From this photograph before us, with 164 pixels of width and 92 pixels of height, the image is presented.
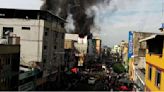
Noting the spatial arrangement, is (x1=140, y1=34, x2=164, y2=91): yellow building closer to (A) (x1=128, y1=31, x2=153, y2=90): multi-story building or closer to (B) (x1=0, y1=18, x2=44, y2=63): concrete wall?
(B) (x1=0, y1=18, x2=44, y2=63): concrete wall

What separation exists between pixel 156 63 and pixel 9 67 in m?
14.3

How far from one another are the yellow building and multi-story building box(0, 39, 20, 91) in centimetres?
1159

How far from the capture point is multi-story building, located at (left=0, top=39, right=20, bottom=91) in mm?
32000

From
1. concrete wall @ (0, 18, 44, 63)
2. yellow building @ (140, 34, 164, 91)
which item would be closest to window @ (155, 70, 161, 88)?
yellow building @ (140, 34, 164, 91)

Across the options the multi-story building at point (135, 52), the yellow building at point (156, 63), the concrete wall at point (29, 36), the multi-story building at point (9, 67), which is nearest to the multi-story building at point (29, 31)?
the concrete wall at point (29, 36)

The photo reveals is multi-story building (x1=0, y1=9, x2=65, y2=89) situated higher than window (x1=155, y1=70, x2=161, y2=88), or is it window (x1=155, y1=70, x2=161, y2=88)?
multi-story building (x1=0, y1=9, x2=65, y2=89)

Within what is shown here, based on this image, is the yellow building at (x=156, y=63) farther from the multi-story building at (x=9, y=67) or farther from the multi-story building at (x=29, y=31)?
the multi-story building at (x=29, y=31)

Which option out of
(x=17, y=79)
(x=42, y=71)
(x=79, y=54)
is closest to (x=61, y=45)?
(x=42, y=71)

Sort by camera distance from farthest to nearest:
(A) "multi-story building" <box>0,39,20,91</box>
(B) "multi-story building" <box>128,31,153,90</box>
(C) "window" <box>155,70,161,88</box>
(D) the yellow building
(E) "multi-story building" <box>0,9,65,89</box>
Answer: (B) "multi-story building" <box>128,31,153,90</box> < (E) "multi-story building" <box>0,9,65,89</box> < (A) "multi-story building" <box>0,39,20,91</box> < (C) "window" <box>155,70,161,88</box> < (D) the yellow building

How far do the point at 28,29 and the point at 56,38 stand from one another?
10.1 m

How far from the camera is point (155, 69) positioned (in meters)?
26.1

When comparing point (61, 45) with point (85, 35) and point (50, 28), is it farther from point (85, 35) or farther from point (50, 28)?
point (85, 35)

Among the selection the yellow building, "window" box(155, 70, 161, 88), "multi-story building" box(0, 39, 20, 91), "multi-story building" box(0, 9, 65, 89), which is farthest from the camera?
"multi-story building" box(0, 9, 65, 89)

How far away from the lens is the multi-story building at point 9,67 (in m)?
32.0
